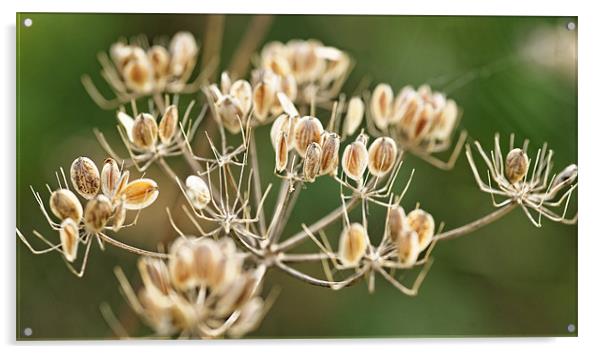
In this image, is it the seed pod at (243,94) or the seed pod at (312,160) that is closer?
the seed pod at (312,160)

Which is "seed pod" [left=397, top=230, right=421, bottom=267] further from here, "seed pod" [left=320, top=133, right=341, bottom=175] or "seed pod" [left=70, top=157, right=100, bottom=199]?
"seed pod" [left=70, top=157, right=100, bottom=199]

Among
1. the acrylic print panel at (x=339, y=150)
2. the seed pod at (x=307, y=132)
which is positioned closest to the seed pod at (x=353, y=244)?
the seed pod at (x=307, y=132)

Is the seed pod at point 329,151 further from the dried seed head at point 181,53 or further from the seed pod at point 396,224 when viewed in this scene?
the dried seed head at point 181,53

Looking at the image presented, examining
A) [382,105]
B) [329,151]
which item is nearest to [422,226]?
[329,151]

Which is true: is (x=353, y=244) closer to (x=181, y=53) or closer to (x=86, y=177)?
(x=86, y=177)
